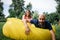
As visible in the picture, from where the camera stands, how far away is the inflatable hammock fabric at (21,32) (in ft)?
7.97

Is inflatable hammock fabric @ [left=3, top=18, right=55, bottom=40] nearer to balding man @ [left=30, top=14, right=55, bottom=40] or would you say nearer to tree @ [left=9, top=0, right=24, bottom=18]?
balding man @ [left=30, top=14, right=55, bottom=40]

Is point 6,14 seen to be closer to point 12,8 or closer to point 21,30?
point 12,8

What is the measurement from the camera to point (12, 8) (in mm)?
3027

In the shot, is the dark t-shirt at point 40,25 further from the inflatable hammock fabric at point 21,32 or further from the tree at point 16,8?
the tree at point 16,8

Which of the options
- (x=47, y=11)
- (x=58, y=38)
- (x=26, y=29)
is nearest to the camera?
(x=26, y=29)

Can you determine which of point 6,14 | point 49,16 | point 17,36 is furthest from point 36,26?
point 6,14

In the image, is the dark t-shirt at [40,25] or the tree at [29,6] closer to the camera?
the dark t-shirt at [40,25]

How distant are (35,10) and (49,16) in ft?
0.79

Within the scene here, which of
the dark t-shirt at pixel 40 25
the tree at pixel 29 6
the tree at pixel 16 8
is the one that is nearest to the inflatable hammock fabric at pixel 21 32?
the dark t-shirt at pixel 40 25

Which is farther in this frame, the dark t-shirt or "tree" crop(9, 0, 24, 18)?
"tree" crop(9, 0, 24, 18)

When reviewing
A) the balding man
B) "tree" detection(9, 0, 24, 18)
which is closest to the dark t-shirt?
the balding man

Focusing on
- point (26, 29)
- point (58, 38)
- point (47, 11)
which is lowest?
point (58, 38)

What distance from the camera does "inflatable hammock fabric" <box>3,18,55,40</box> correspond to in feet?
7.97

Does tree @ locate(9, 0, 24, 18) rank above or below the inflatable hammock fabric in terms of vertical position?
above
